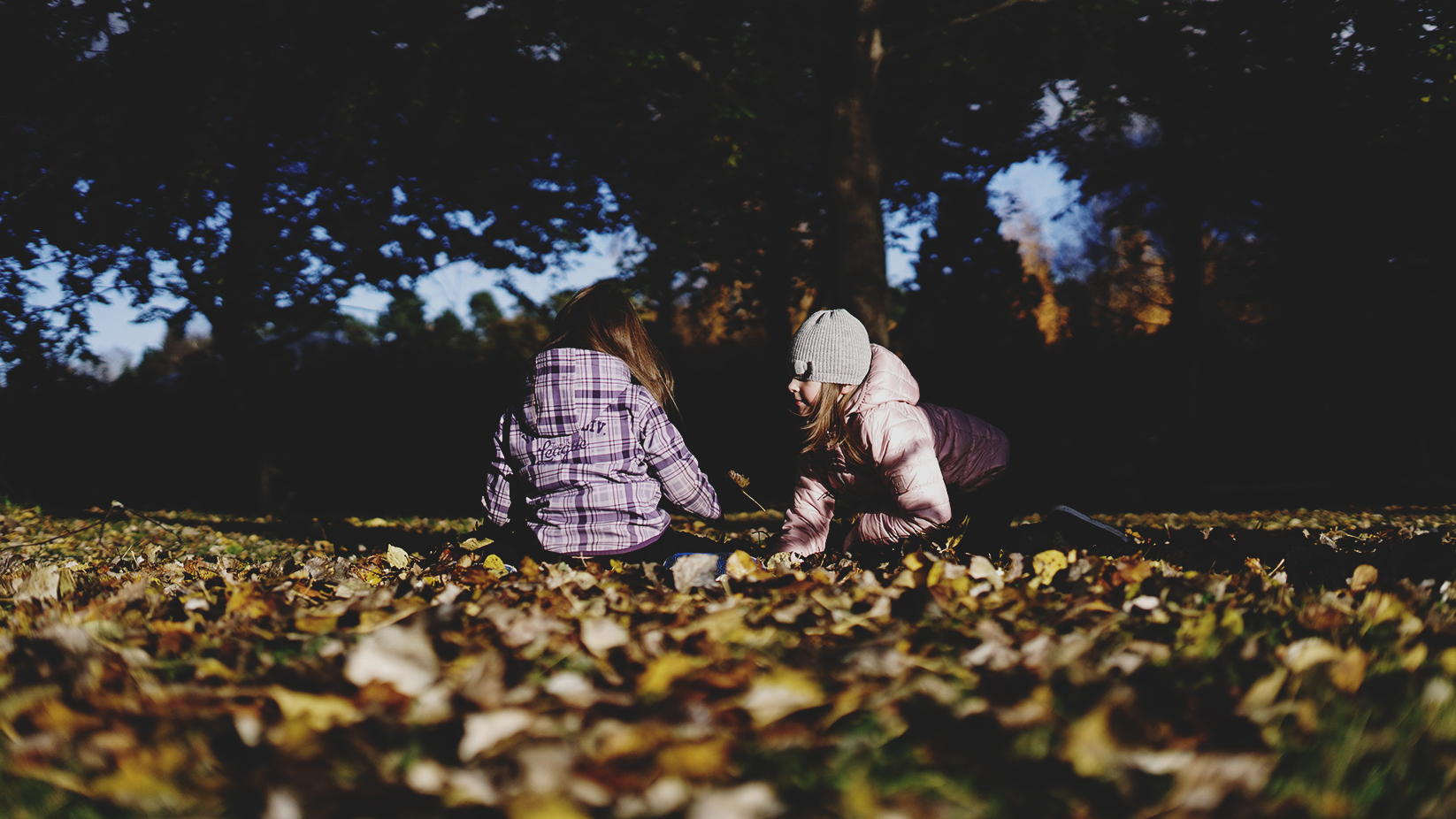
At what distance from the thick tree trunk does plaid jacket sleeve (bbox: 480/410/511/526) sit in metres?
3.64

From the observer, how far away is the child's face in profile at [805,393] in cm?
331

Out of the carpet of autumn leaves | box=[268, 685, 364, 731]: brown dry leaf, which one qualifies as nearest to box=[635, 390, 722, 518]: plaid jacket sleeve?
the carpet of autumn leaves

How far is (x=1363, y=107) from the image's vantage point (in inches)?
396

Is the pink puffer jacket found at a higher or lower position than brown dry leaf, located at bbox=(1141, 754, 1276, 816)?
higher

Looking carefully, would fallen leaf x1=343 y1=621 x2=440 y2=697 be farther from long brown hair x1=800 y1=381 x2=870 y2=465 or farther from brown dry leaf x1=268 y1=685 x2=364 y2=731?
long brown hair x1=800 y1=381 x2=870 y2=465

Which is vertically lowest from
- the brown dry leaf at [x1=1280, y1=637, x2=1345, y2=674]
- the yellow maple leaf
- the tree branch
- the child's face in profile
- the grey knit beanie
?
the yellow maple leaf

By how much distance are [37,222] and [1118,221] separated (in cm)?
1716

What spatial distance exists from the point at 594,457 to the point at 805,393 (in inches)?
34.9

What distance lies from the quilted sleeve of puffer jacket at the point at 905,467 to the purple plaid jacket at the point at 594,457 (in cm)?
72

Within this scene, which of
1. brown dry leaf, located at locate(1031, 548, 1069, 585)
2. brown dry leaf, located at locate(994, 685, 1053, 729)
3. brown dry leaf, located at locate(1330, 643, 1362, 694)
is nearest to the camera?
brown dry leaf, located at locate(994, 685, 1053, 729)

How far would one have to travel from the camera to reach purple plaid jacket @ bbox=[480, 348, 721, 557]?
10.8 ft

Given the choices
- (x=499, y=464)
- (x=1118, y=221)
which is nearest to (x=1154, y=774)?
(x=499, y=464)

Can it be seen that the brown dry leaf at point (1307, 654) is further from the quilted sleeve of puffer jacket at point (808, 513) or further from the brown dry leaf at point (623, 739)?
the quilted sleeve of puffer jacket at point (808, 513)

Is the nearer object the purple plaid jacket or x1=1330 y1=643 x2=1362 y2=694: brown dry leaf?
x1=1330 y1=643 x2=1362 y2=694: brown dry leaf
